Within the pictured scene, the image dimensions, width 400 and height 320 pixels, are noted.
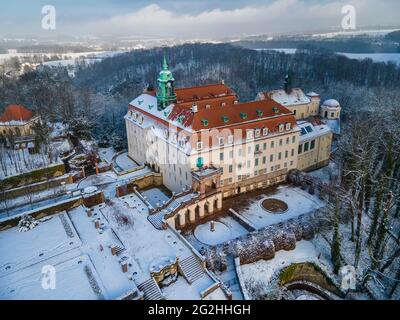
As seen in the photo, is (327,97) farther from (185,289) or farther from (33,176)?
(33,176)

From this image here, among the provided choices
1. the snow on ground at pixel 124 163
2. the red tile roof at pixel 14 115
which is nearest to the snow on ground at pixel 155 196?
the snow on ground at pixel 124 163

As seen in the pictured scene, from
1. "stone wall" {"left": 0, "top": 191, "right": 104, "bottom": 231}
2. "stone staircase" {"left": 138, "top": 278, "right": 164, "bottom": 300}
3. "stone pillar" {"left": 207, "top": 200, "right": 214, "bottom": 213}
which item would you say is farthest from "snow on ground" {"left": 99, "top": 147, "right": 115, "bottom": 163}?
"stone staircase" {"left": 138, "top": 278, "right": 164, "bottom": 300}

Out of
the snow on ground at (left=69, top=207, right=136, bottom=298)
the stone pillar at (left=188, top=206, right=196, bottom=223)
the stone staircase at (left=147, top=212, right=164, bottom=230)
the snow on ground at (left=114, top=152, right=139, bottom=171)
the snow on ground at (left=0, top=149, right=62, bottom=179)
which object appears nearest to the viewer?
the snow on ground at (left=69, top=207, right=136, bottom=298)

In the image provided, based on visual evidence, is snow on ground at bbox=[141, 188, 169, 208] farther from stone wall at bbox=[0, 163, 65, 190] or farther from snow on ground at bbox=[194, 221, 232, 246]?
stone wall at bbox=[0, 163, 65, 190]

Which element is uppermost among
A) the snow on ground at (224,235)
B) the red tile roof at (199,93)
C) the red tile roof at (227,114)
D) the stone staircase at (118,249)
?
the red tile roof at (199,93)

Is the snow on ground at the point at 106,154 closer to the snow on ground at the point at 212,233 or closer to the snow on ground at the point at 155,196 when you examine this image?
the snow on ground at the point at 155,196

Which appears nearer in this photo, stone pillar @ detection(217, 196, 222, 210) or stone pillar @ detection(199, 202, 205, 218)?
stone pillar @ detection(199, 202, 205, 218)
